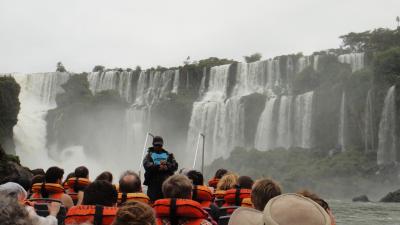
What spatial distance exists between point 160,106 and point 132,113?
4285 mm

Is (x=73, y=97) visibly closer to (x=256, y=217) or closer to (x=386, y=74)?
(x=386, y=74)

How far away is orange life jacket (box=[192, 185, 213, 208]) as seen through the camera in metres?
6.53

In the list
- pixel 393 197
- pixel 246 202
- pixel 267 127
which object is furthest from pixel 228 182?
pixel 267 127

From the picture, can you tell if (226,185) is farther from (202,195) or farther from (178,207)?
(178,207)

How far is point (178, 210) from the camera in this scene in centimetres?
470

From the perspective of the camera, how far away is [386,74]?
47375 millimetres

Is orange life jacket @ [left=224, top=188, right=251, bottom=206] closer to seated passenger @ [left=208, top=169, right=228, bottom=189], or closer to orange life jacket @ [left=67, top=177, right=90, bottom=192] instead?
seated passenger @ [left=208, top=169, right=228, bottom=189]

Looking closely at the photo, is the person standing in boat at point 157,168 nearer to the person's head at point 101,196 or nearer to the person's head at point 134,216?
the person's head at point 101,196

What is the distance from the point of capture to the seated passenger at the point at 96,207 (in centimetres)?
434

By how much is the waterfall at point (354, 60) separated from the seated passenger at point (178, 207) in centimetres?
5463

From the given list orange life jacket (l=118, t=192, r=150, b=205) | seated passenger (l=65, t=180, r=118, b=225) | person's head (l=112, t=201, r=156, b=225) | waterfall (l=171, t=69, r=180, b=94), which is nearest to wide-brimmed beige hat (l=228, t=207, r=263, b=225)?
person's head (l=112, t=201, r=156, b=225)

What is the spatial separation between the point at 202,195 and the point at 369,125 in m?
45.9

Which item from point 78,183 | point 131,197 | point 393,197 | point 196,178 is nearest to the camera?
point 131,197

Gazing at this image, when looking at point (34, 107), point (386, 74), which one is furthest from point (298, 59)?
point (34, 107)
